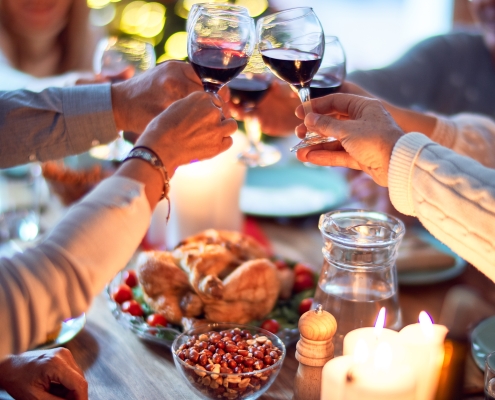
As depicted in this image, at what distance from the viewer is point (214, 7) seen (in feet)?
3.21

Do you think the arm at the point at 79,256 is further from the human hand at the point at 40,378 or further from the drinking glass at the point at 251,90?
the drinking glass at the point at 251,90

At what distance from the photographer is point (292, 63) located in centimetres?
100

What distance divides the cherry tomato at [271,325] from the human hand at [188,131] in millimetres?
365

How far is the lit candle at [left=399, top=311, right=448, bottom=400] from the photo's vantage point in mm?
729

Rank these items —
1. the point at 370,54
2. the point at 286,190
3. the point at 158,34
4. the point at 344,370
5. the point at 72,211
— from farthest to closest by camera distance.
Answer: the point at 370,54 < the point at 158,34 < the point at 286,190 < the point at 72,211 < the point at 344,370

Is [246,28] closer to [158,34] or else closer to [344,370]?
[344,370]

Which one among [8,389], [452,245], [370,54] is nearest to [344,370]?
[452,245]

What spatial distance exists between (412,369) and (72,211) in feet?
1.60

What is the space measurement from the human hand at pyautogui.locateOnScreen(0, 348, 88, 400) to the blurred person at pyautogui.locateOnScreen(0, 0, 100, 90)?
164 centimetres

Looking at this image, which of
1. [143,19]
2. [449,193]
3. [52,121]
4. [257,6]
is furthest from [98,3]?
[449,193]

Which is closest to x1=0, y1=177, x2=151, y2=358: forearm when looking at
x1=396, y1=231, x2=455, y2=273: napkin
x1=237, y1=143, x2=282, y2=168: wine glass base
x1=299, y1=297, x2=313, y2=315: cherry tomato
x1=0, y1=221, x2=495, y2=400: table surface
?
x1=0, y1=221, x2=495, y2=400: table surface

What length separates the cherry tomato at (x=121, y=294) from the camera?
1.23 m

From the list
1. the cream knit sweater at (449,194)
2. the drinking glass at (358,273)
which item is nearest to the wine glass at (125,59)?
the drinking glass at (358,273)

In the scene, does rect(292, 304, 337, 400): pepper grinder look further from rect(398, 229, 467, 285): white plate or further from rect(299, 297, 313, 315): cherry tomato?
rect(398, 229, 467, 285): white plate
